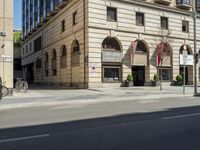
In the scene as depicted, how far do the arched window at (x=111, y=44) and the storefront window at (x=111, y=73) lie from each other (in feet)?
6.60

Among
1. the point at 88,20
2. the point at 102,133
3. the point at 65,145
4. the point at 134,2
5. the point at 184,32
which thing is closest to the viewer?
the point at 65,145

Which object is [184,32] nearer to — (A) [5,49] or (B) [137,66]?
(B) [137,66]

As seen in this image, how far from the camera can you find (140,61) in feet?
123

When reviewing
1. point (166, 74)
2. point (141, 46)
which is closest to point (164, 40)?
point (141, 46)

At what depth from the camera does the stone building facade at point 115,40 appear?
112 feet

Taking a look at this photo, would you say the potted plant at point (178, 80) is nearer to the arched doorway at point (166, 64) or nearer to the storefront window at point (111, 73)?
the arched doorway at point (166, 64)

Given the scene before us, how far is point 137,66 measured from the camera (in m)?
38.2

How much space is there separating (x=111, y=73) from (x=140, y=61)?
13.9 ft

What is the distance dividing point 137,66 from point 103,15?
7421 mm

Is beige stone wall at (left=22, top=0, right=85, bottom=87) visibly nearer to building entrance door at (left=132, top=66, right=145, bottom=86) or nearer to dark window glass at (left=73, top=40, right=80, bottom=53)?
dark window glass at (left=73, top=40, right=80, bottom=53)

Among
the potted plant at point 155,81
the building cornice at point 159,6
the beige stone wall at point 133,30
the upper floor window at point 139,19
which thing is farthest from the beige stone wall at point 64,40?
the potted plant at point 155,81

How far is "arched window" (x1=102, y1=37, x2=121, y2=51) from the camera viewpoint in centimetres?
3502

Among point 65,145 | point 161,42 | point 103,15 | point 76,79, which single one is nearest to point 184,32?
point 161,42

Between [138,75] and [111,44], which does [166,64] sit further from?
[111,44]
